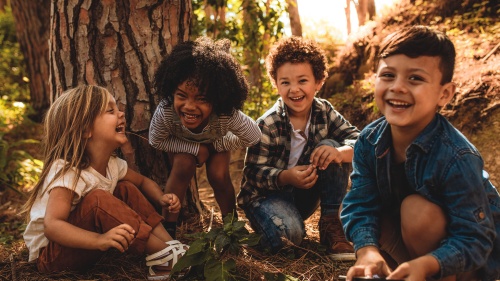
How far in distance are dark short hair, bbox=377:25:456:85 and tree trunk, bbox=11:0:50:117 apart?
232 inches

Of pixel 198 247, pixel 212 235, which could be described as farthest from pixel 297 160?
pixel 198 247

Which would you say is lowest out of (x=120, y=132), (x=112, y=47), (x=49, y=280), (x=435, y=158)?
(x=49, y=280)

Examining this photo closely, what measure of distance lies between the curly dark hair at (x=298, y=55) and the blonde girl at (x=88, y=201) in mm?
1095

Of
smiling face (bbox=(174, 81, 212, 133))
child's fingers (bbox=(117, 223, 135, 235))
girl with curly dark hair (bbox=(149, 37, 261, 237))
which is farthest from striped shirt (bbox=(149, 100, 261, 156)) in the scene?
child's fingers (bbox=(117, 223, 135, 235))

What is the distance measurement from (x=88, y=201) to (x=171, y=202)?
500 millimetres

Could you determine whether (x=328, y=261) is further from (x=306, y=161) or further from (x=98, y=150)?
(x=98, y=150)

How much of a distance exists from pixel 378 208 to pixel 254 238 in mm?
639

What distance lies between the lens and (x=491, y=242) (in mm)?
2066

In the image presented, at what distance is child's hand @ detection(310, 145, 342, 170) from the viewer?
120 inches

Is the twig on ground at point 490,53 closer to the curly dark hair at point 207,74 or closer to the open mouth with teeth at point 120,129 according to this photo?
the curly dark hair at point 207,74

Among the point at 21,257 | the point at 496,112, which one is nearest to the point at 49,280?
the point at 21,257

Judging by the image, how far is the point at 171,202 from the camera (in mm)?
2959

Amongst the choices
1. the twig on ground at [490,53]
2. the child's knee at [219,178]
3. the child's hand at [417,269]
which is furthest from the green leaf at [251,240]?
the twig on ground at [490,53]

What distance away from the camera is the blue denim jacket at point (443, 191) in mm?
2021
